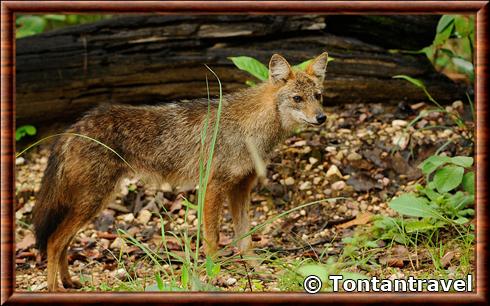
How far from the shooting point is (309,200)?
312 inches

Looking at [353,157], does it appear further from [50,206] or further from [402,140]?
[50,206]

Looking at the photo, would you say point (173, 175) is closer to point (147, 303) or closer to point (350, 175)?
point (350, 175)

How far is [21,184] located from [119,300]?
4700 mm

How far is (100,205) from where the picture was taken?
669 cm

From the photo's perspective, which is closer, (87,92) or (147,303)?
(147,303)

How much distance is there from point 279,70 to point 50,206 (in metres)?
2.53

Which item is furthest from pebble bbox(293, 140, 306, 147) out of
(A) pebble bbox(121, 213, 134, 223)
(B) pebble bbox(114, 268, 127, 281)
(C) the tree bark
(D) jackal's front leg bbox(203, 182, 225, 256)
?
(B) pebble bbox(114, 268, 127, 281)

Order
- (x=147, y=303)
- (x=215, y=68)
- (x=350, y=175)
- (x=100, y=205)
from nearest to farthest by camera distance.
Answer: (x=147, y=303) → (x=100, y=205) → (x=350, y=175) → (x=215, y=68)

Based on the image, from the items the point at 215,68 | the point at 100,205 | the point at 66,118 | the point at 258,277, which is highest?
the point at 215,68

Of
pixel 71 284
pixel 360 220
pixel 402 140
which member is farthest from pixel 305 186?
pixel 71 284

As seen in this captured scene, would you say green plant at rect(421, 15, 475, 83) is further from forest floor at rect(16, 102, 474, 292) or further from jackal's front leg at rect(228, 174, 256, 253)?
jackal's front leg at rect(228, 174, 256, 253)

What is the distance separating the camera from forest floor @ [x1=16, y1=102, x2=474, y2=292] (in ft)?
22.2

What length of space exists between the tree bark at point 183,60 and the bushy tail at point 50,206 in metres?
2.16

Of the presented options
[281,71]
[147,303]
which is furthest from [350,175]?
[147,303]
